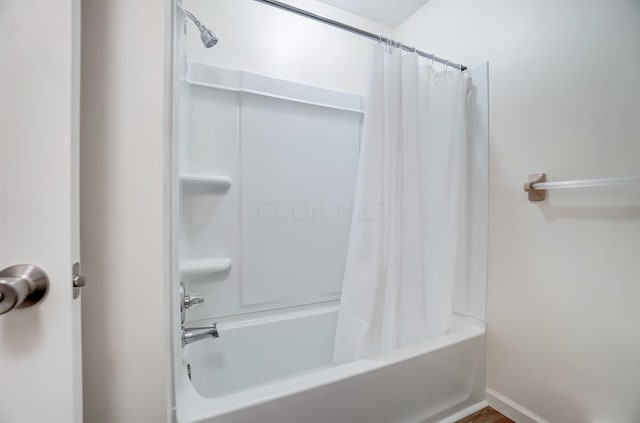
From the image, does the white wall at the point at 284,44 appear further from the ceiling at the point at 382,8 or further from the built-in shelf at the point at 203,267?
the built-in shelf at the point at 203,267

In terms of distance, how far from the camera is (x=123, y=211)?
0.51 metres

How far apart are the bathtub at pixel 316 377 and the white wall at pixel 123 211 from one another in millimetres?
275

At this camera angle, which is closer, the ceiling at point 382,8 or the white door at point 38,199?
the white door at point 38,199

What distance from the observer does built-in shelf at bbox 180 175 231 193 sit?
1.23m

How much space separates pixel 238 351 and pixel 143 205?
113 cm

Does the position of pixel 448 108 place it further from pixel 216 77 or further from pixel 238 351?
pixel 238 351

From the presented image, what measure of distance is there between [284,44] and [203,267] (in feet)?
4.66

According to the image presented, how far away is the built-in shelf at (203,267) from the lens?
4.07 feet

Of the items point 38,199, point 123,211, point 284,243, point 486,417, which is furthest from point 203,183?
point 486,417

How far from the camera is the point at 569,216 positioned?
3.20ft

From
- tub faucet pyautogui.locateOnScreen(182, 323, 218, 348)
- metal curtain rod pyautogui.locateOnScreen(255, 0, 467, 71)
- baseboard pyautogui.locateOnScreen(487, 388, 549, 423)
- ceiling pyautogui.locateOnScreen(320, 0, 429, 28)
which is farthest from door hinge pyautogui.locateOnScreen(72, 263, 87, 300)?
ceiling pyautogui.locateOnScreen(320, 0, 429, 28)

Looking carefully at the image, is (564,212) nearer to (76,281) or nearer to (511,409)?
(511,409)

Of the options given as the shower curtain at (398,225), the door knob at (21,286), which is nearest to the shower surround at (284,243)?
the shower curtain at (398,225)

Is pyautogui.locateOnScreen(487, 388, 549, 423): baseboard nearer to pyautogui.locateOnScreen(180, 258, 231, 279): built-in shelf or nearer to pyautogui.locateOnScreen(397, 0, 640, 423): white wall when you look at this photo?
pyautogui.locateOnScreen(397, 0, 640, 423): white wall
